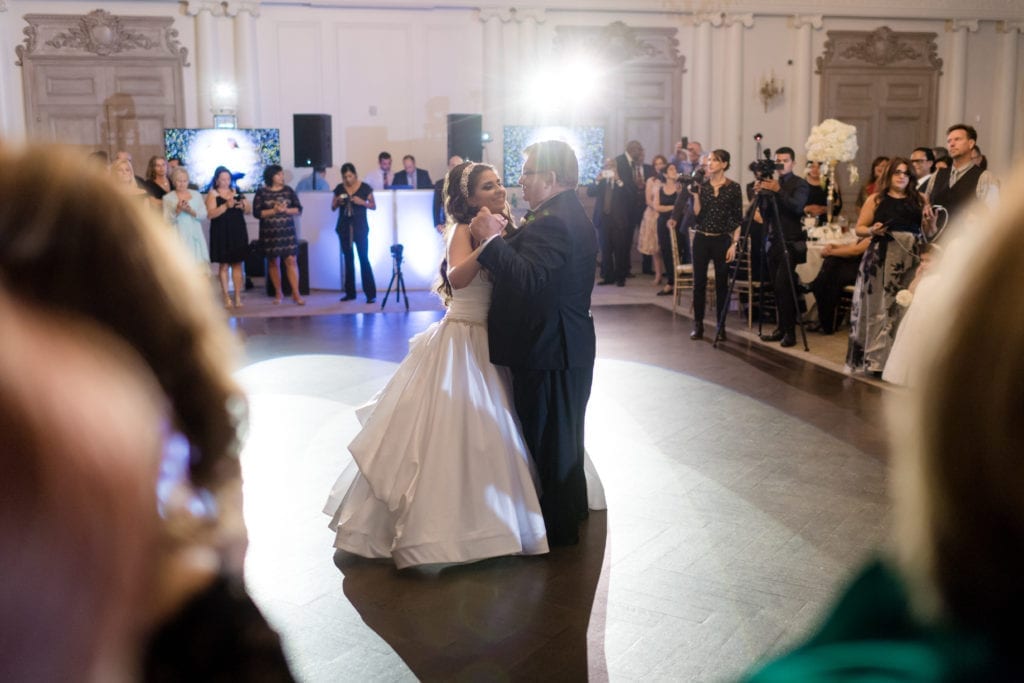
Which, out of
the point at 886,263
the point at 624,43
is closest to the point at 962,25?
the point at 624,43

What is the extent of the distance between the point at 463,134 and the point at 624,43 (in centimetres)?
308

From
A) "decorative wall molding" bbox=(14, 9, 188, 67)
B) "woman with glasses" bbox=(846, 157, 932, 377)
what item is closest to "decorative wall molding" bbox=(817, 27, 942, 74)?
"woman with glasses" bbox=(846, 157, 932, 377)

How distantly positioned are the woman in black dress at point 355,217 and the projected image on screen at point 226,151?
2.08 meters

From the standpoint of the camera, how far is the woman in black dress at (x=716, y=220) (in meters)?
8.23

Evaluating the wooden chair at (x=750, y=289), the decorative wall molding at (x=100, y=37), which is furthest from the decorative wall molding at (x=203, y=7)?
the wooden chair at (x=750, y=289)

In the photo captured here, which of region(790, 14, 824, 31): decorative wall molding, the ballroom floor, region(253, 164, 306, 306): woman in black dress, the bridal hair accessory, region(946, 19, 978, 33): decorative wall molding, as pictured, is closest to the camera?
the ballroom floor

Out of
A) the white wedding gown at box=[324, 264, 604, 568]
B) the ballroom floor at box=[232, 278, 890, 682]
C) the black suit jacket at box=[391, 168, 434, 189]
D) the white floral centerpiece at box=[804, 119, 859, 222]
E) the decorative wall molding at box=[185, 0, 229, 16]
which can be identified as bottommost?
the ballroom floor at box=[232, 278, 890, 682]

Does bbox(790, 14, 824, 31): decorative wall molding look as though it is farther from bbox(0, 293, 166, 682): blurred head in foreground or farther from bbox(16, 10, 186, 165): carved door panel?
bbox(0, 293, 166, 682): blurred head in foreground

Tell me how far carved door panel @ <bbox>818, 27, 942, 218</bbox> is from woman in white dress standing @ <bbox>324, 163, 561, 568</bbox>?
13.1m

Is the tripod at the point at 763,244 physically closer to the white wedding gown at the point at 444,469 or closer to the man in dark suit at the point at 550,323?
the man in dark suit at the point at 550,323

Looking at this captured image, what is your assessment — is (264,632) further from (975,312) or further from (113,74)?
(113,74)

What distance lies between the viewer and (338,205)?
455 inches

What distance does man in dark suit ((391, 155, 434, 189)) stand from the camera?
13336 mm

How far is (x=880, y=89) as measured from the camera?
52.7 feet
